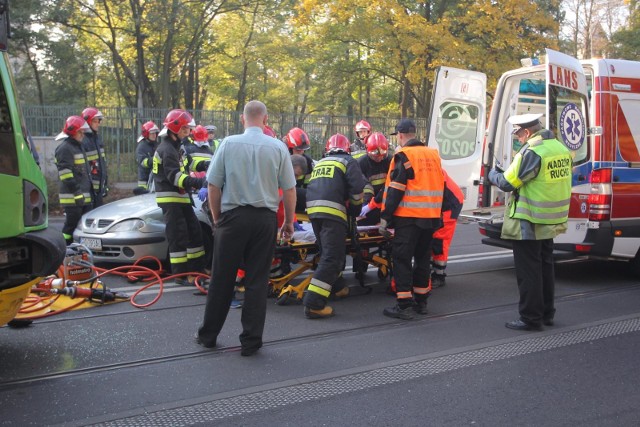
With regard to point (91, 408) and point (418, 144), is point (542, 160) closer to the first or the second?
point (418, 144)

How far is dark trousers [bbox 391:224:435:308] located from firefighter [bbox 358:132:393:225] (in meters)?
1.32

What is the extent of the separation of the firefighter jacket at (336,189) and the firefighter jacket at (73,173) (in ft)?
12.8

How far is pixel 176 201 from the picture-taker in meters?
7.25

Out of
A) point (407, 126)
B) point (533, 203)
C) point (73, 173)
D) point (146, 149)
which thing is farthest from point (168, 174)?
point (146, 149)

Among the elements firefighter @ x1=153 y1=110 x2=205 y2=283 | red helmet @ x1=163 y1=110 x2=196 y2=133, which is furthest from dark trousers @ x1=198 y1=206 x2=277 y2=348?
red helmet @ x1=163 y1=110 x2=196 y2=133

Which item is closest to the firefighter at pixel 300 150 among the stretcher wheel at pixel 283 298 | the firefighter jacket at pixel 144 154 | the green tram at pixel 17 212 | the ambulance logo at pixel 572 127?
the stretcher wheel at pixel 283 298

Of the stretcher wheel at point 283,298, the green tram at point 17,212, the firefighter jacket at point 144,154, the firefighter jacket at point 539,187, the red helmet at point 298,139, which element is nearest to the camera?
the green tram at point 17,212

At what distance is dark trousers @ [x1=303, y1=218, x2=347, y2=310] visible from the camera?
235 inches

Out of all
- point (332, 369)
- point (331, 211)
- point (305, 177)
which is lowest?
point (332, 369)

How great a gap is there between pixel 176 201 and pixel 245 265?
249 cm

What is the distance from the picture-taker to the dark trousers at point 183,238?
285 inches

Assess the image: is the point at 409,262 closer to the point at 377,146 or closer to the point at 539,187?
the point at 539,187

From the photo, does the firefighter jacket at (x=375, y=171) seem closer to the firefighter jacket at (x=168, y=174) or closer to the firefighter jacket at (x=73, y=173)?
the firefighter jacket at (x=168, y=174)

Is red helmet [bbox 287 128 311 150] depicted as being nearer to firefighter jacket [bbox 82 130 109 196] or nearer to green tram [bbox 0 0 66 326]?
green tram [bbox 0 0 66 326]
